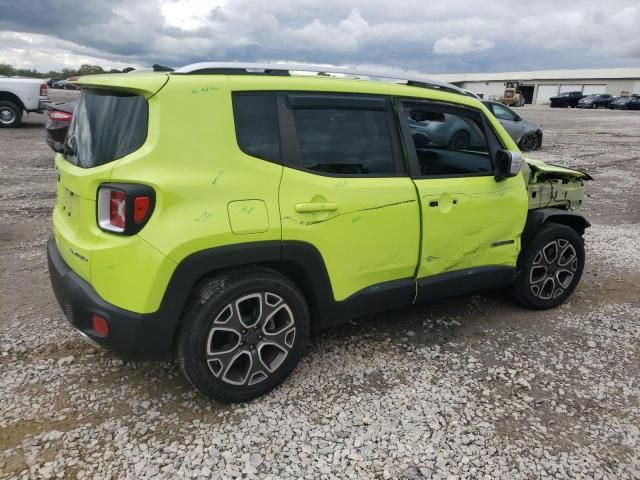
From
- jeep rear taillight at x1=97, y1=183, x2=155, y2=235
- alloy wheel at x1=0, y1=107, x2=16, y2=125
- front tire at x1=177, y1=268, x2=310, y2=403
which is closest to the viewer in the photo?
jeep rear taillight at x1=97, y1=183, x2=155, y2=235

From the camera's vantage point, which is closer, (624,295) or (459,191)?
(459,191)

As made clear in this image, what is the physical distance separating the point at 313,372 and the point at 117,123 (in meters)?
1.87

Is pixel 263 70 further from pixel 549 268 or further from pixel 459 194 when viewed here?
pixel 549 268

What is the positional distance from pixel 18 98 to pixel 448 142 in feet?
47.8

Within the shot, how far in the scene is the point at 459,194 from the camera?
3.34m

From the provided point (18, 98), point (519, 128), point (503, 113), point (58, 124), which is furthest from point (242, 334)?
point (18, 98)

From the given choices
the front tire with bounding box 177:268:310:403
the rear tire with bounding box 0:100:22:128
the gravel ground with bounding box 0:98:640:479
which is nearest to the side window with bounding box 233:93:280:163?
the front tire with bounding box 177:268:310:403

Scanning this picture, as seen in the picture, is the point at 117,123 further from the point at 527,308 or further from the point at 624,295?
the point at 624,295

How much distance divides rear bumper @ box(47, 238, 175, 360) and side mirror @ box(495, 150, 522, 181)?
2.43 m

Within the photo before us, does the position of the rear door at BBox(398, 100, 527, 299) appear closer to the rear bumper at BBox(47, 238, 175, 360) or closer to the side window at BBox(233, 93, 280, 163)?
the side window at BBox(233, 93, 280, 163)

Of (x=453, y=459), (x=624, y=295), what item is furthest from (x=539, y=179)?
(x=453, y=459)

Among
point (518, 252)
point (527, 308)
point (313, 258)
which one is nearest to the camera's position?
point (313, 258)

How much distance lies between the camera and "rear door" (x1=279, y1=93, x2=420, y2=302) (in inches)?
108

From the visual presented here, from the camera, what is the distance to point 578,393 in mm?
3082
